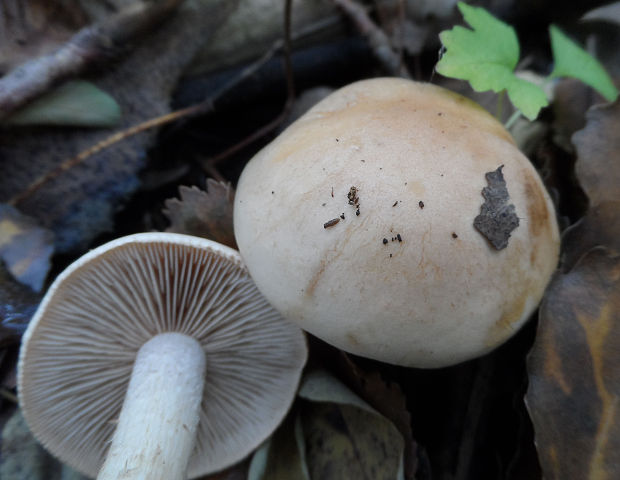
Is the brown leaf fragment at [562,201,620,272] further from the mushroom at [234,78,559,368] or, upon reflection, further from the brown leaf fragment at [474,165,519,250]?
the brown leaf fragment at [474,165,519,250]

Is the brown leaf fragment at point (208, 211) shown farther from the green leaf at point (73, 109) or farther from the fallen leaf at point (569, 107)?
the fallen leaf at point (569, 107)

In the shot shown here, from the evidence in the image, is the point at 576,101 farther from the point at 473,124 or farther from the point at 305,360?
the point at 305,360

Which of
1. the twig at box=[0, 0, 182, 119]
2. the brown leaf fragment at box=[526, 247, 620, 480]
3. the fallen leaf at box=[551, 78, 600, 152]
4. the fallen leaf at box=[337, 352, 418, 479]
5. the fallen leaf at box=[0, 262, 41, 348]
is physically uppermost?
the twig at box=[0, 0, 182, 119]

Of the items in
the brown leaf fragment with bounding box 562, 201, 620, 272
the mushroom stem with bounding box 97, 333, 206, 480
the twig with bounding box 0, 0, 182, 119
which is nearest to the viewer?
the mushroom stem with bounding box 97, 333, 206, 480

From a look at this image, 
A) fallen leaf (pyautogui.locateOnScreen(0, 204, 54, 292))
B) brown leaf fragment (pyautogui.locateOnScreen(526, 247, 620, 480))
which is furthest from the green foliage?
fallen leaf (pyautogui.locateOnScreen(0, 204, 54, 292))

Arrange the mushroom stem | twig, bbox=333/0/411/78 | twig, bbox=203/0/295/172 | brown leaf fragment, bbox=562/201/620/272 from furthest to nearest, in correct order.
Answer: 1. twig, bbox=333/0/411/78
2. twig, bbox=203/0/295/172
3. brown leaf fragment, bbox=562/201/620/272
4. the mushroom stem

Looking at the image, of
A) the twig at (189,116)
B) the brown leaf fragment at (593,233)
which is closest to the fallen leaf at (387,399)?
the brown leaf fragment at (593,233)

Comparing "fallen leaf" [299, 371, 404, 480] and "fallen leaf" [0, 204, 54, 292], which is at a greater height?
"fallen leaf" [0, 204, 54, 292]

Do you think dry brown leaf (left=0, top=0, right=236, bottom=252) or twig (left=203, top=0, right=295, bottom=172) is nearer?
dry brown leaf (left=0, top=0, right=236, bottom=252)
